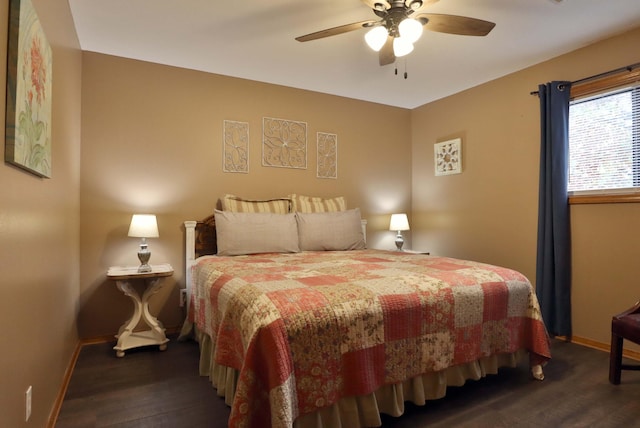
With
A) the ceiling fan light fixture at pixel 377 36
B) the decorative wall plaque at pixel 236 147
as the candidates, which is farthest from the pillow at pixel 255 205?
the ceiling fan light fixture at pixel 377 36

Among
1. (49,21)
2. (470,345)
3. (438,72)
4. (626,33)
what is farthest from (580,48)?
(49,21)

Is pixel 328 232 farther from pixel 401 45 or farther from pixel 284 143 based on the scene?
pixel 401 45

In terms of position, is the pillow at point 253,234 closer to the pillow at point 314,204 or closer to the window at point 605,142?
the pillow at point 314,204

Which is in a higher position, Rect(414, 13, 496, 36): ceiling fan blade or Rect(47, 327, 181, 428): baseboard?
Rect(414, 13, 496, 36): ceiling fan blade

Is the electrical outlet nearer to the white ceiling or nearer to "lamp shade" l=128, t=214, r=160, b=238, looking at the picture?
"lamp shade" l=128, t=214, r=160, b=238

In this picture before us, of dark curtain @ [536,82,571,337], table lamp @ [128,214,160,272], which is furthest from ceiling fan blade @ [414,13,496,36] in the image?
table lamp @ [128,214,160,272]

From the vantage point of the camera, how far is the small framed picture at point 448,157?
406 cm

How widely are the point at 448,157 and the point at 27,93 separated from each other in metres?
3.88

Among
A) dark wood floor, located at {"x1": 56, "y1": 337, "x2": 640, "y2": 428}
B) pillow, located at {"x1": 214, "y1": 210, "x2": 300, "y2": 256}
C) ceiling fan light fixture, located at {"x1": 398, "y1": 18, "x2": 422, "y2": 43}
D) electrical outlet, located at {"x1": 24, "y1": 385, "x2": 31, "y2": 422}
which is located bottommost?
dark wood floor, located at {"x1": 56, "y1": 337, "x2": 640, "y2": 428}

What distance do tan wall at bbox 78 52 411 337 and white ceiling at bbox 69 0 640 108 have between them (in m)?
0.19

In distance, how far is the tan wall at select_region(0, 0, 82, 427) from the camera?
3.77ft

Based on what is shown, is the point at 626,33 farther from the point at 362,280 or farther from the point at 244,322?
the point at 244,322

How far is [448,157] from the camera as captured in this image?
13.7 ft

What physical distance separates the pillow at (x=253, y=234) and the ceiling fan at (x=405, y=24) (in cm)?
160
